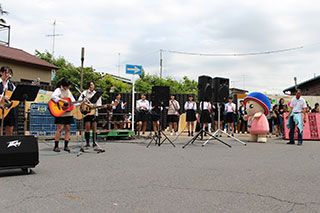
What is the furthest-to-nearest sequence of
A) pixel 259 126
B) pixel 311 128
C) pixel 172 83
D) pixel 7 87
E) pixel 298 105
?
pixel 172 83 → pixel 311 128 → pixel 259 126 → pixel 298 105 → pixel 7 87

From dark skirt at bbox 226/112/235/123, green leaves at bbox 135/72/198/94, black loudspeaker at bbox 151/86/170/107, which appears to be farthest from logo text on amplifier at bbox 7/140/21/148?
green leaves at bbox 135/72/198/94

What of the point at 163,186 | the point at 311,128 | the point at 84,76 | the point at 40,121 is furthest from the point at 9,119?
the point at 84,76

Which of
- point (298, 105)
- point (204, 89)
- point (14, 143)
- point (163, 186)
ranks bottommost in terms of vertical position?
point (163, 186)

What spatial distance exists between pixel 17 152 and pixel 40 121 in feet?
22.4

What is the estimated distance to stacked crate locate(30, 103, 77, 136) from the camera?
11.3 m

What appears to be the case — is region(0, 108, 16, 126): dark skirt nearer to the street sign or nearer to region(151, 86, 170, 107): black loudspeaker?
region(151, 86, 170, 107): black loudspeaker

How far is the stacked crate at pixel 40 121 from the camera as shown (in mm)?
11344

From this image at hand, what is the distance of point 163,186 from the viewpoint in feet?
14.3

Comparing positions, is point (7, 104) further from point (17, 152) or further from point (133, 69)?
point (133, 69)

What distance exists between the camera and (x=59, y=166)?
Result: 19.4ft

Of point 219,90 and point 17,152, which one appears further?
point 219,90

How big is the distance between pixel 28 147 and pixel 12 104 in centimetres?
176

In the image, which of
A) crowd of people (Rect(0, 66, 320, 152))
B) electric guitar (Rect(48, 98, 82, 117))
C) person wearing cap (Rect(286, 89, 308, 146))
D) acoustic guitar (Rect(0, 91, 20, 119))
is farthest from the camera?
person wearing cap (Rect(286, 89, 308, 146))

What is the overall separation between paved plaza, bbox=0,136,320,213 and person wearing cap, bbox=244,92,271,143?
15.9ft
